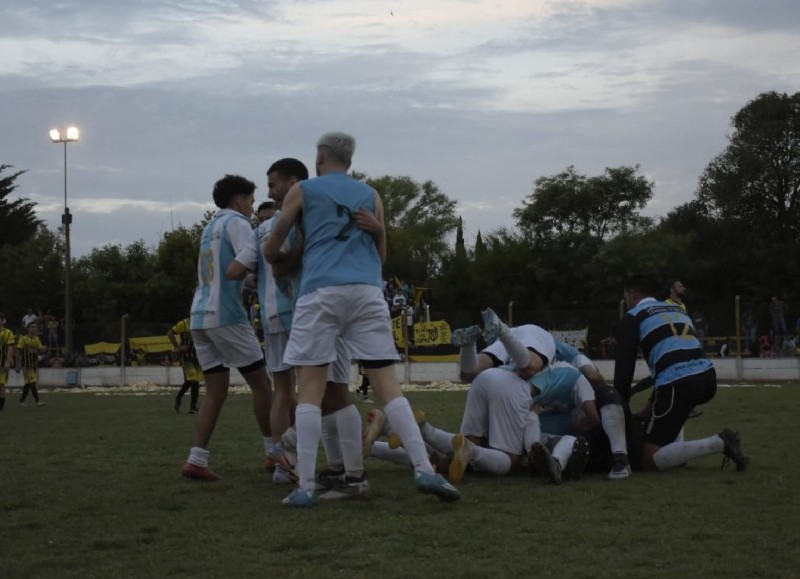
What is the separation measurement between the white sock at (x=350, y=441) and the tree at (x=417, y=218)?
279ft

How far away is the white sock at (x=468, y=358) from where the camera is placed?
8.15 meters

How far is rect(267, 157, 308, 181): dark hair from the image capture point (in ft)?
26.6

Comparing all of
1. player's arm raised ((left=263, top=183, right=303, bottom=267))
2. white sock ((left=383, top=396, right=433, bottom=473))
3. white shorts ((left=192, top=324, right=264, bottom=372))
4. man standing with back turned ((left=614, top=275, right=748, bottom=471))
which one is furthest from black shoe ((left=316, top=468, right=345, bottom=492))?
man standing with back turned ((left=614, top=275, right=748, bottom=471))

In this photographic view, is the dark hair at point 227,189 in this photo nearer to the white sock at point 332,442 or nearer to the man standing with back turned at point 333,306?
the man standing with back turned at point 333,306

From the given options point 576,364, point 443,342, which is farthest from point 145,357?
point 576,364

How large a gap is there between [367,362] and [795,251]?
55.0 m

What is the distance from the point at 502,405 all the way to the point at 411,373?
21.9 metres

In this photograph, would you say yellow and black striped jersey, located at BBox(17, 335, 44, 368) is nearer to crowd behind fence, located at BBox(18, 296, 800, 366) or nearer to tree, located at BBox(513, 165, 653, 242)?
crowd behind fence, located at BBox(18, 296, 800, 366)

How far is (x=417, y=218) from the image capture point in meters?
102

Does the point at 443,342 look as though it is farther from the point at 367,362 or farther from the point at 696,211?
the point at 696,211

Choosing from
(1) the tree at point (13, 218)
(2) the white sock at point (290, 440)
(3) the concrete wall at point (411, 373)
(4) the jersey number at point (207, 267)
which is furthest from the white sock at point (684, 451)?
(1) the tree at point (13, 218)

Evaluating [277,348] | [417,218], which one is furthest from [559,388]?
[417,218]

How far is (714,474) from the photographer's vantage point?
8.16 metres

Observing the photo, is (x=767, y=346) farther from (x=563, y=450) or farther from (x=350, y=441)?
(x=350, y=441)
